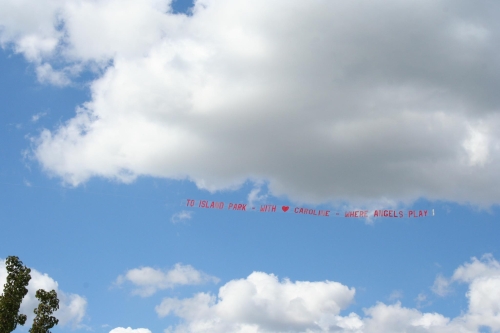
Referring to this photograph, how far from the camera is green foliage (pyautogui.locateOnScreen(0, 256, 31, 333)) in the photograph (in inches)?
2717

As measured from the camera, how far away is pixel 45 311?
74.0 meters

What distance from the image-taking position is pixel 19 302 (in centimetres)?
7112

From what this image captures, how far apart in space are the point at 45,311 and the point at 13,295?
5353mm

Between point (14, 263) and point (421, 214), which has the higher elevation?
point (421, 214)

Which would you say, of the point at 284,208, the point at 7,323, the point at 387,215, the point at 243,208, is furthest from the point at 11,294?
the point at 387,215

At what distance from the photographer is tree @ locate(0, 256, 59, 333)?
227 ft

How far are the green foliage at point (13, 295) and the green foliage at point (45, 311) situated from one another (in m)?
2.62

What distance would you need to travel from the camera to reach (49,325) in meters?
73.9

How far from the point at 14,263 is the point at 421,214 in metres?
57.3

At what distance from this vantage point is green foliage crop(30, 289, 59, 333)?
2876 inches

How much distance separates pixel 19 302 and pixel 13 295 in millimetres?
1258

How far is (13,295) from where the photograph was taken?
70875 millimetres

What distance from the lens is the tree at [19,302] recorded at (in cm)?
6931

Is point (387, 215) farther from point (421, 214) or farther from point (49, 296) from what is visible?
point (49, 296)
